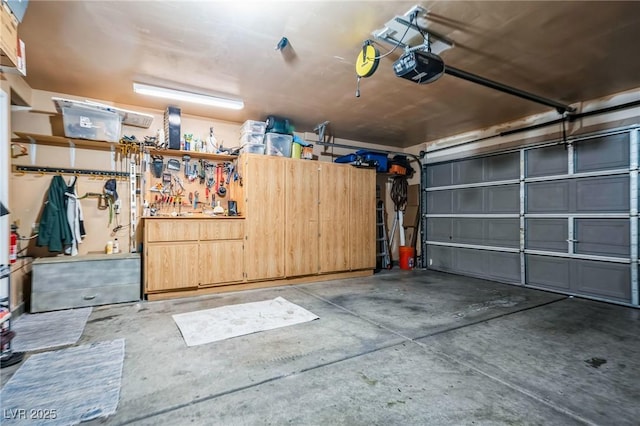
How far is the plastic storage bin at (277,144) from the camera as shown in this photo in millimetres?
5102

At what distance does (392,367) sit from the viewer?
234 cm

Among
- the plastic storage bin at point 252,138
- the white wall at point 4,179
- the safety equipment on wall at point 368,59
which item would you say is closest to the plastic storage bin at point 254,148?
the plastic storage bin at point 252,138

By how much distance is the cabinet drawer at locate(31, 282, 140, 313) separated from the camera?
356 centimetres

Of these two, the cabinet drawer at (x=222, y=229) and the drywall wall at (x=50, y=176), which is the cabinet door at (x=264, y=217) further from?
the drywall wall at (x=50, y=176)

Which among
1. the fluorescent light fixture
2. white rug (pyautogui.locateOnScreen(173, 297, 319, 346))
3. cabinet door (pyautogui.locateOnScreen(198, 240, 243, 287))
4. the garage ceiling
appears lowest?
white rug (pyautogui.locateOnScreen(173, 297, 319, 346))

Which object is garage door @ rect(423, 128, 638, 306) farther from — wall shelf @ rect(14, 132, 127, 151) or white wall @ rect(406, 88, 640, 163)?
wall shelf @ rect(14, 132, 127, 151)

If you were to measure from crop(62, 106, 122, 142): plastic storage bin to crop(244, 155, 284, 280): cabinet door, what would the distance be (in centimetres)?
188

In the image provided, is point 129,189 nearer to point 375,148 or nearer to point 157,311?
point 157,311

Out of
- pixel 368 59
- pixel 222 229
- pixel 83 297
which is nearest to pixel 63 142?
pixel 83 297

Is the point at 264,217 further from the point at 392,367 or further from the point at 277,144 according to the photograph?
the point at 392,367

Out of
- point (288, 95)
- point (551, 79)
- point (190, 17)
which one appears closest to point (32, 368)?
point (190, 17)

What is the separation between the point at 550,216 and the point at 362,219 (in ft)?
10.3

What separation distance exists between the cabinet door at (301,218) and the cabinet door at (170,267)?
156 cm

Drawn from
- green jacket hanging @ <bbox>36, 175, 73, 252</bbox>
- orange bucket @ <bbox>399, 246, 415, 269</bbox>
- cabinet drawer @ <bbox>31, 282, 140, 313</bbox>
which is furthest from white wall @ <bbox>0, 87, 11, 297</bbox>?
orange bucket @ <bbox>399, 246, 415, 269</bbox>
